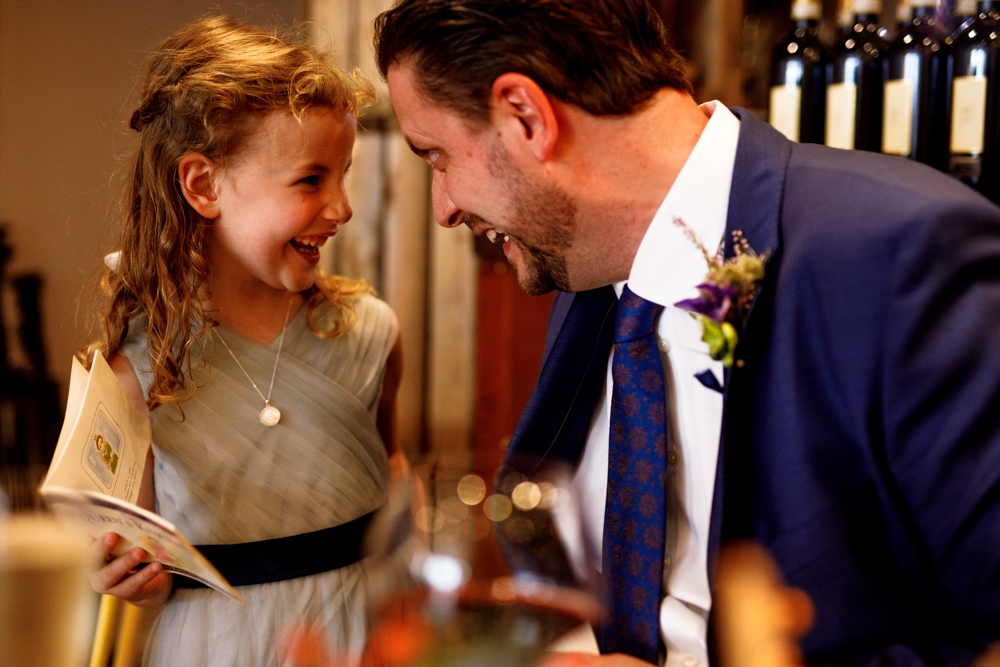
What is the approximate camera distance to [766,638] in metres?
0.58

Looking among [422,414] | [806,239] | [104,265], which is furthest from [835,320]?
[422,414]

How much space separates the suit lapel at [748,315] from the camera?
1.13m

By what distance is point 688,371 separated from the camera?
4.22 ft

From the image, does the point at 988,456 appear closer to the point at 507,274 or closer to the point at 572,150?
the point at 572,150

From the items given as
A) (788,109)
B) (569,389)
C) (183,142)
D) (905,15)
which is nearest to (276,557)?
(569,389)

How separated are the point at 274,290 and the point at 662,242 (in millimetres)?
809

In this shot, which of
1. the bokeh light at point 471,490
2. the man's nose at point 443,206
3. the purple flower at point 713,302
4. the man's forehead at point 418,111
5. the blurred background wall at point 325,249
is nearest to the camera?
the bokeh light at point 471,490

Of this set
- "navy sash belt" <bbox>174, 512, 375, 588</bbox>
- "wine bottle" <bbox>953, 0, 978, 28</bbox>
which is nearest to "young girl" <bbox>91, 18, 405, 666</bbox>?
"navy sash belt" <bbox>174, 512, 375, 588</bbox>

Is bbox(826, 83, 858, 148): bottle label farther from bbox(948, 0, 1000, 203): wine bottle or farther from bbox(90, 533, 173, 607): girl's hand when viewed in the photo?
bbox(90, 533, 173, 607): girl's hand

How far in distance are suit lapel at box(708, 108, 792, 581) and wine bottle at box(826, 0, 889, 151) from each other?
101 centimetres

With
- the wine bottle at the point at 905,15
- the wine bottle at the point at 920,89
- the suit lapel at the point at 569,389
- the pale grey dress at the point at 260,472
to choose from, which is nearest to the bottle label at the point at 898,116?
the wine bottle at the point at 920,89

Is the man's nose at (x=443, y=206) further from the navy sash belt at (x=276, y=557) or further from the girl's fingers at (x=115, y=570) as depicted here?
the girl's fingers at (x=115, y=570)

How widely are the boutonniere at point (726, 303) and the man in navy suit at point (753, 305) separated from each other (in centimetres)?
2

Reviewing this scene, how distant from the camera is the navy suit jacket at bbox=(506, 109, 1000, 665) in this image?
3.23ft
